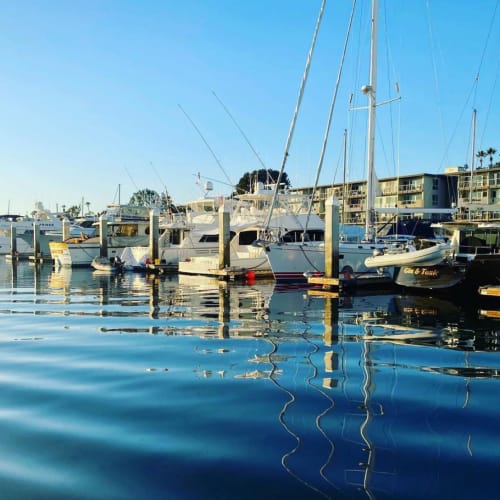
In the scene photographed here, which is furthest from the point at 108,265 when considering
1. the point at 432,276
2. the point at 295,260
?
the point at 432,276

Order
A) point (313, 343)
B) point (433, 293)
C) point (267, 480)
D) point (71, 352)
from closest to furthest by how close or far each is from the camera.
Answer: point (267, 480)
point (71, 352)
point (313, 343)
point (433, 293)

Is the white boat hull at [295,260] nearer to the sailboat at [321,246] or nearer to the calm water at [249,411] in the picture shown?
the sailboat at [321,246]

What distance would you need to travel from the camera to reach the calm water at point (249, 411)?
395 cm

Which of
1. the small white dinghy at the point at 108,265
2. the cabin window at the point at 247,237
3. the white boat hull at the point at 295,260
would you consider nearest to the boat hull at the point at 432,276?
the white boat hull at the point at 295,260

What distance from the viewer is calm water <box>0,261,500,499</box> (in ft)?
13.0

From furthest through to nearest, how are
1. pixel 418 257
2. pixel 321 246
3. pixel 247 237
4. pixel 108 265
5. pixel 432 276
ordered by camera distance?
1. pixel 108 265
2. pixel 247 237
3. pixel 321 246
4. pixel 432 276
5. pixel 418 257

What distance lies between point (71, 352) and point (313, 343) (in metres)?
4.12

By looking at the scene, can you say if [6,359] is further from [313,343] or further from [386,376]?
[386,376]

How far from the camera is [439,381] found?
22.9ft

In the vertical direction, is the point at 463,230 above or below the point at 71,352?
above

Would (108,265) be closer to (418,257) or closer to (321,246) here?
(321,246)

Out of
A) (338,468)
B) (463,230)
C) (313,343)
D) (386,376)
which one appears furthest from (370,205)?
(338,468)

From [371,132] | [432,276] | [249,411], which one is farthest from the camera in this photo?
[371,132]

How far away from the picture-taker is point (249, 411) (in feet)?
18.4
